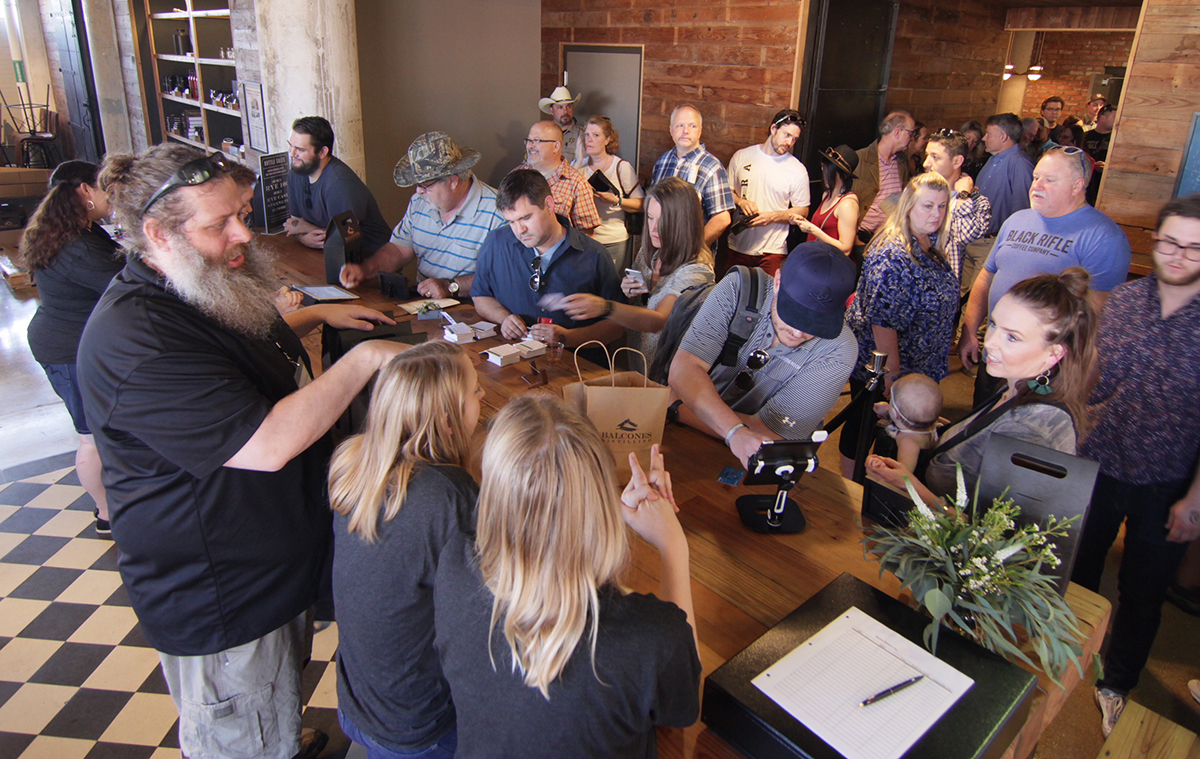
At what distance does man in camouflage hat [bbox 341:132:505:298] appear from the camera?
3777 millimetres

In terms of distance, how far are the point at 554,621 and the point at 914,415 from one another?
1.50 meters

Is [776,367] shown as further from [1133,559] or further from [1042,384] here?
[1133,559]

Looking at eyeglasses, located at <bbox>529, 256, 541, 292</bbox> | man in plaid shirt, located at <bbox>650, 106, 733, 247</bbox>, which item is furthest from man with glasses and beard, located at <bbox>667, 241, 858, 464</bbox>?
man in plaid shirt, located at <bbox>650, 106, 733, 247</bbox>

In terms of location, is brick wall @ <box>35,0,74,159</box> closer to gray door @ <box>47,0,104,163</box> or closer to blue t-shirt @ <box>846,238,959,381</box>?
gray door @ <box>47,0,104,163</box>

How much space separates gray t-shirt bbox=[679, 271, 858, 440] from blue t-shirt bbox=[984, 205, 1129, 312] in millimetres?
1340

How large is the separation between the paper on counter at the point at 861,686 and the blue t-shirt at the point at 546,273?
2.10 meters

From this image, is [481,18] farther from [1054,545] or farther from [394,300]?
[1054,545]

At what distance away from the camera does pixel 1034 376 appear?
2.02m

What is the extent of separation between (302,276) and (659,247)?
6.27ft

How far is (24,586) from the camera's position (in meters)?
3.08

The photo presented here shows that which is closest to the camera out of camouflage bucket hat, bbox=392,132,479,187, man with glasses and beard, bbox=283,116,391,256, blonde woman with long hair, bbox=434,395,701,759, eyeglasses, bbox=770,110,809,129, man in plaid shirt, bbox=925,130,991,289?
blonde woman with long hair, bbox=434,395,701,759

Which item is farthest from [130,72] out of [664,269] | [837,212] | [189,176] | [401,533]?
[401,533]

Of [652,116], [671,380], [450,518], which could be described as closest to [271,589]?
[450,518]

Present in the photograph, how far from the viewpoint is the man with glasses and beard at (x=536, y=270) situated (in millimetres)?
3117
